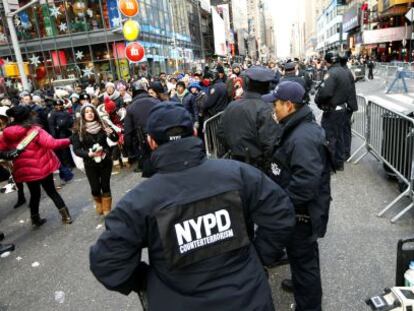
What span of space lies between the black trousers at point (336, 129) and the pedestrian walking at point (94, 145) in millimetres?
4055

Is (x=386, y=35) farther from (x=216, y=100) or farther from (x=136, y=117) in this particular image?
(x=136, y=117)

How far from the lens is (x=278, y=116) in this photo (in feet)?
10.6

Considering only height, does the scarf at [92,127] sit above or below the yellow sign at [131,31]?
below

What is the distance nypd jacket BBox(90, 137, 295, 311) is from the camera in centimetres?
189

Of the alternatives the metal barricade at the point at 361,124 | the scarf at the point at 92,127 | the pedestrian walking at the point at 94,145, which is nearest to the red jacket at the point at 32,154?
the pedestrian walking at the point at 94,145

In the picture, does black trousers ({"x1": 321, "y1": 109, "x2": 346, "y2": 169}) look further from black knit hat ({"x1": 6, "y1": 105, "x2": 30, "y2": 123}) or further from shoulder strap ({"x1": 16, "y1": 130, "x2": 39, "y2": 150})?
black knit hat ({"x1": 6, "y1": 105, "x2": 30, "y2": 123})

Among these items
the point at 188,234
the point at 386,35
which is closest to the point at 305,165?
the point at 188,234

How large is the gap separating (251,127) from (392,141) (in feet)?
10.0

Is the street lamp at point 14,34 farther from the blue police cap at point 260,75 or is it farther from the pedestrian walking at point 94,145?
the blue police cap at point 260,75

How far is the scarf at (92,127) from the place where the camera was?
5.98 metres

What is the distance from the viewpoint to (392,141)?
607 cm

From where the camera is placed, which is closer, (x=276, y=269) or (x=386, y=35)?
(x=276, y=269)

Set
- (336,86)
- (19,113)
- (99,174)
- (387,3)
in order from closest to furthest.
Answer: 1. (19,113)
2. (99,174)
3. (336,86)
4. (387,3)

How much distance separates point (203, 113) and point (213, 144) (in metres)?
1.78
